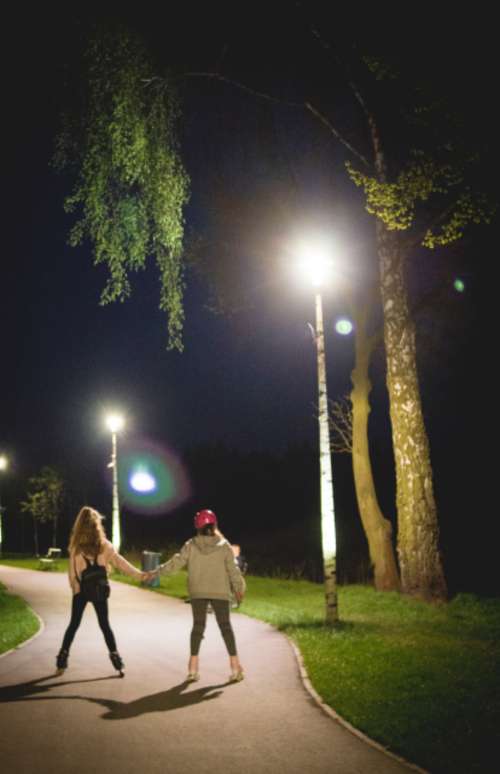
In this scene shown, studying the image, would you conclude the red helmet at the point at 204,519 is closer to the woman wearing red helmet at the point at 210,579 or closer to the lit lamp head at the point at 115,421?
the woman wearing red helmet at the point at 210,579

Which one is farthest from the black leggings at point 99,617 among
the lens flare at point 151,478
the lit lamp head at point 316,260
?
the lens flare at point 151,478

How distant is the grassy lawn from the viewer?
554 cm

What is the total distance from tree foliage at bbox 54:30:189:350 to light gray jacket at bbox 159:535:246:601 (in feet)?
25.0

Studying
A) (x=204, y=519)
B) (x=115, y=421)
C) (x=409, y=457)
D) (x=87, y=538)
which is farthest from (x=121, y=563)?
(x=115, y=421)

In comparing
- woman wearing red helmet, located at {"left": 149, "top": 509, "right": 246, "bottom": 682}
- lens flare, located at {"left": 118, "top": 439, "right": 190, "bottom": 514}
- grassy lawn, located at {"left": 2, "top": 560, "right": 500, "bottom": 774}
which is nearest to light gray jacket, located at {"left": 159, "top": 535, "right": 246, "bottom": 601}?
woman wearing red helmet, located at {"left": 149, "top": 509, "right": 246, "bottom": 682}

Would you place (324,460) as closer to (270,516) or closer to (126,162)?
(126,162)

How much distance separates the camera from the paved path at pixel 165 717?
498 cm

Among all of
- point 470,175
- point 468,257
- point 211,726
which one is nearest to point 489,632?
point 211,726

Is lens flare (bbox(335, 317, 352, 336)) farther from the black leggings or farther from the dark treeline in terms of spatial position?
the black leggings

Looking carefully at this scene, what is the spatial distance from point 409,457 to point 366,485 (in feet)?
12.4

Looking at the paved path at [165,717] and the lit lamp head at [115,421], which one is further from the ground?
the lit lamp head at [115,421]

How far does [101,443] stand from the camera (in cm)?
5978

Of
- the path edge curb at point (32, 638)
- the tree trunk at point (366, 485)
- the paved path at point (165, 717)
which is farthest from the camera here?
the tree trunk at point (366, 485)

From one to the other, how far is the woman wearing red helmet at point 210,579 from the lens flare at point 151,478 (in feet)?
160
